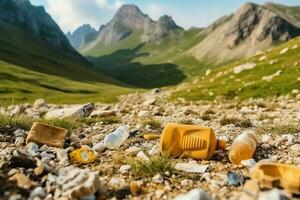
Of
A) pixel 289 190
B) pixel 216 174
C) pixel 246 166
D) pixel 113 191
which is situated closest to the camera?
pixel 289 190

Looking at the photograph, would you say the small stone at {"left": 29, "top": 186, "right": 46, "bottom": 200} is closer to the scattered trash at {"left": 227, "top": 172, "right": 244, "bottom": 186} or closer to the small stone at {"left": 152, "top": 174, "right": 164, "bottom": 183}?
the small stone at {"left": 152, "top": 174, "right": 164, "bottom": 183}

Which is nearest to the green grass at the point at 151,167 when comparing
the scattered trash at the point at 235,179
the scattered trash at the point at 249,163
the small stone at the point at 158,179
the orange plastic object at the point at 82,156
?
the small stone at the point at 158,179

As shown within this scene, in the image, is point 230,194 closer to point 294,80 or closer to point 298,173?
point 298,173

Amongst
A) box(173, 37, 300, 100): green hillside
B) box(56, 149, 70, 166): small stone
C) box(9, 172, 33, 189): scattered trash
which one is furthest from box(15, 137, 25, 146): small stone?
box(173, 37, 300, 100): green hillside

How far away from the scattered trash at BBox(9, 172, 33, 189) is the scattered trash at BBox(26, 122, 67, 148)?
3815 mm

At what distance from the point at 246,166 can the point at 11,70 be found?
391 ft

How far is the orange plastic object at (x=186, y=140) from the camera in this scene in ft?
34.8

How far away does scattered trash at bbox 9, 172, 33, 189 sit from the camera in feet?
26.5

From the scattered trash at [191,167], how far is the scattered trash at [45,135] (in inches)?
147

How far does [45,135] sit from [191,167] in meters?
4.46

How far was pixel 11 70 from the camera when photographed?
123 metres

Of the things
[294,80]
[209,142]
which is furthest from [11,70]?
[209,142]

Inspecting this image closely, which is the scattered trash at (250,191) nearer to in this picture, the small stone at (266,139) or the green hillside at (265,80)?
the small stone at (266,139)

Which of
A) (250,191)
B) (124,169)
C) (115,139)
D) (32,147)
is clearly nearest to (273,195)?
(250,191)
